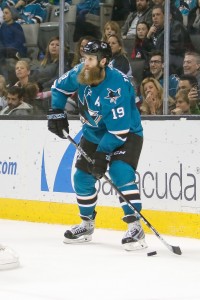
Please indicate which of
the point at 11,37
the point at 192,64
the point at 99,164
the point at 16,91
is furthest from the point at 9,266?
the point at 11,37

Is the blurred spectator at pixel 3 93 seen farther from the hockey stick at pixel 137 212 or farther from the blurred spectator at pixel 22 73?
the hockey stick at pixel 137 212

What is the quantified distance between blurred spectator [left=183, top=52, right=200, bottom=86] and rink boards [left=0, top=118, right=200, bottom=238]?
43cm

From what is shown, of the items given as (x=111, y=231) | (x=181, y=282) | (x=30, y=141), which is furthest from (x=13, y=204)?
(x=181, y=282)

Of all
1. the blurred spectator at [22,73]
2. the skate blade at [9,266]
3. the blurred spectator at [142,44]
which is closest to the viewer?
the skate blade at [9,266]

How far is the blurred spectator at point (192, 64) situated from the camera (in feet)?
20.8

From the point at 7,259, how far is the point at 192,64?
2.31m

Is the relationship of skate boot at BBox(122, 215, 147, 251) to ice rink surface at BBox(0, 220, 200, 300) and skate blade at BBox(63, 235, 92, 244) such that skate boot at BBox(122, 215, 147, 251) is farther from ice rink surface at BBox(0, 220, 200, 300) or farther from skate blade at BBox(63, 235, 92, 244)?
skate blade at BBox(63, 235, 92, 244)

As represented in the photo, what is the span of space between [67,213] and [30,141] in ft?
2.29

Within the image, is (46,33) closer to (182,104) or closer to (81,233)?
(182,104)

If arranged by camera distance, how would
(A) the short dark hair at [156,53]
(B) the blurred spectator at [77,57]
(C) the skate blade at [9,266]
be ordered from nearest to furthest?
(C) the skate blade at [9,266] < (A) the short dark hair at [156,53] < (B) the blurred spectator at [77,57]

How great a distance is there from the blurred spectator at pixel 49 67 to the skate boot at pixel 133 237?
206 centimetres

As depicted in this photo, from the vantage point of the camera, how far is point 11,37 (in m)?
8.05

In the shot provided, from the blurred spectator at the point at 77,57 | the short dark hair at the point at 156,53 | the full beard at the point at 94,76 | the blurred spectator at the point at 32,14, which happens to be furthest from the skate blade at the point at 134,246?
the blurred spectator at the point at 32,14

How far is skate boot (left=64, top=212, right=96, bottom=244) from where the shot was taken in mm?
5910
